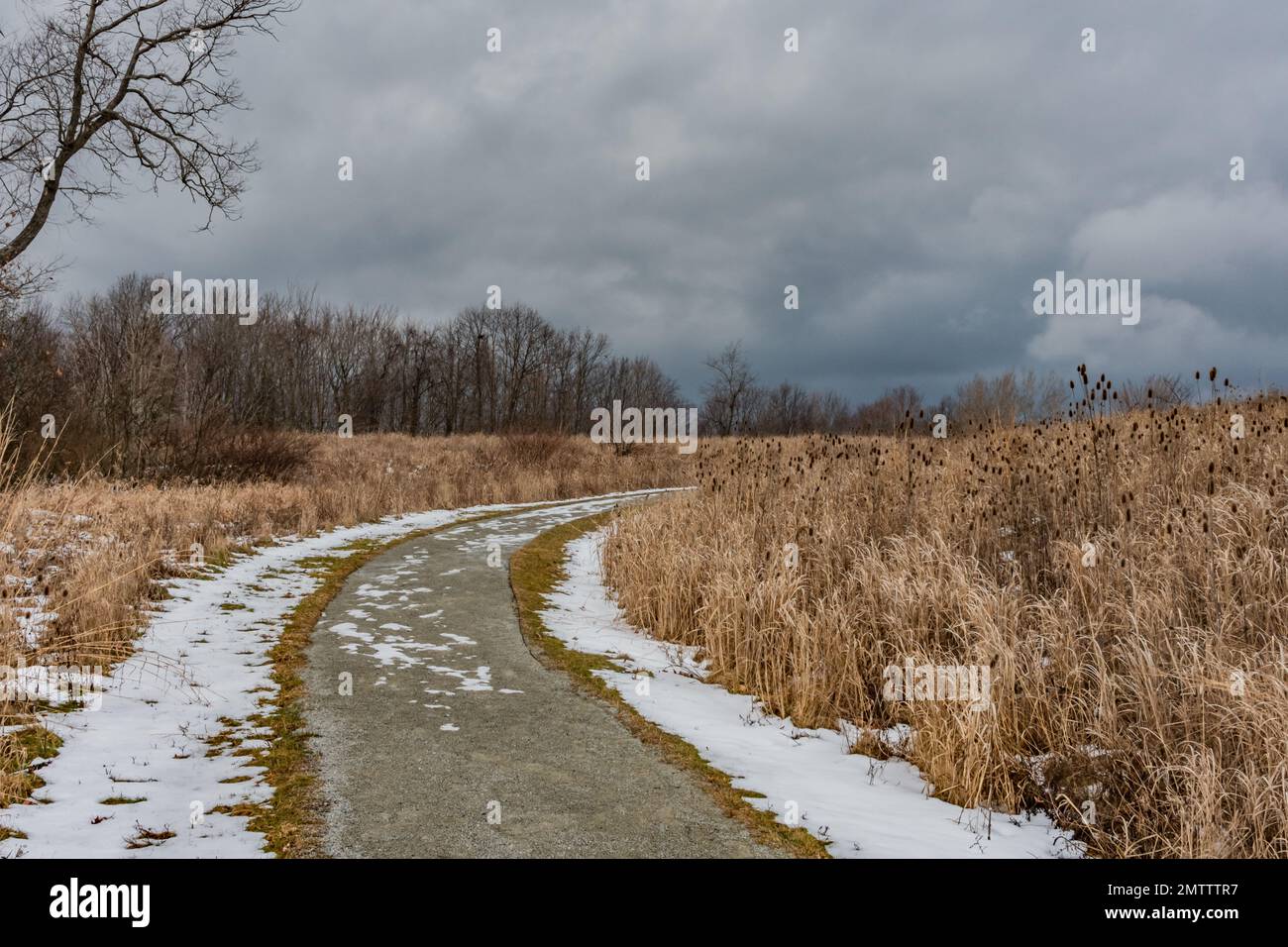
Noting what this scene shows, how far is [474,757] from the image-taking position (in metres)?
4.61

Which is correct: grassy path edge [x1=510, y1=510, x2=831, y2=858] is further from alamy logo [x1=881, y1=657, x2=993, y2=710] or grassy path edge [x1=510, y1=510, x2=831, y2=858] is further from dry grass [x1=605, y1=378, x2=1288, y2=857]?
alamy logo [x1=881, y1=657, x2=993, y2=710]

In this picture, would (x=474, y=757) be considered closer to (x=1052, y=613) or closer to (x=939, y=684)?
(x=939, y=684)

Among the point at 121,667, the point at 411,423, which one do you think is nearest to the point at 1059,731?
the point at 121,667

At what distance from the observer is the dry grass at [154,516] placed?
5988 millimetres

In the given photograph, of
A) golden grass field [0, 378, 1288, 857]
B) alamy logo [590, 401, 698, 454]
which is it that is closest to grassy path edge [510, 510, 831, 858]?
golden grass field [0, 378, 1288, 857]

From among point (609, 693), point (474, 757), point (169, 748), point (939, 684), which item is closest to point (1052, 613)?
point (939, 684)

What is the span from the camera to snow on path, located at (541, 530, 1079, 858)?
3.67 metres

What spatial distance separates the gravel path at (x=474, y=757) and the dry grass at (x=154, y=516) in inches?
75.5

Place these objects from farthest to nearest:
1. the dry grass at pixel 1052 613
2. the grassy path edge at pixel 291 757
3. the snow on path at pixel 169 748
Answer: the dry grass at pixel 1052 613
the grassy path edge at pixel 291 757
the snow on path at pixel 169 748

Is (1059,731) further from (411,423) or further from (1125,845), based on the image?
(411,423)
